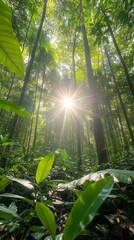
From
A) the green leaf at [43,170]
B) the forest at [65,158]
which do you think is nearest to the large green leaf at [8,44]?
the forest at [65,158]

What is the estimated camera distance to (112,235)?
1088 mm

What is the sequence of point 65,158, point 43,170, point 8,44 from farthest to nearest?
point 65,158 < point 43,170 < point 8,44

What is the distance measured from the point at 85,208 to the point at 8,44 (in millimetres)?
660

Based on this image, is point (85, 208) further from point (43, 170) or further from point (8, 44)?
point (8, 44)

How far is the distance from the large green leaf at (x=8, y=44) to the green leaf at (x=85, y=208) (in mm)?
538

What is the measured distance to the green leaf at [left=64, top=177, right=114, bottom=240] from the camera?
582 millimetres

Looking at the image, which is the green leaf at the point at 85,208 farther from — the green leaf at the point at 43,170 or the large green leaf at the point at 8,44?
the large green leaf at the point at 8,44

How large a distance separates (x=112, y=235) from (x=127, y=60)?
990 centimetres

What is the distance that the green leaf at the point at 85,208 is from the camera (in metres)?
0.58

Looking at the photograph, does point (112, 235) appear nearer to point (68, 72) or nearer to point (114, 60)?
point (114, 60)

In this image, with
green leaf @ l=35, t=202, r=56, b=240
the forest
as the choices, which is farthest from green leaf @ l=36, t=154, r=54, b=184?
green leaf @ l=35, t=202, r=56, b=240

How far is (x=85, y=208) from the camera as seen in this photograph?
62cm

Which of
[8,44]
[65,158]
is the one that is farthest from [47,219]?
[65,158]

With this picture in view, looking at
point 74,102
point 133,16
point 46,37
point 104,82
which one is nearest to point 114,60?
point 104,82
